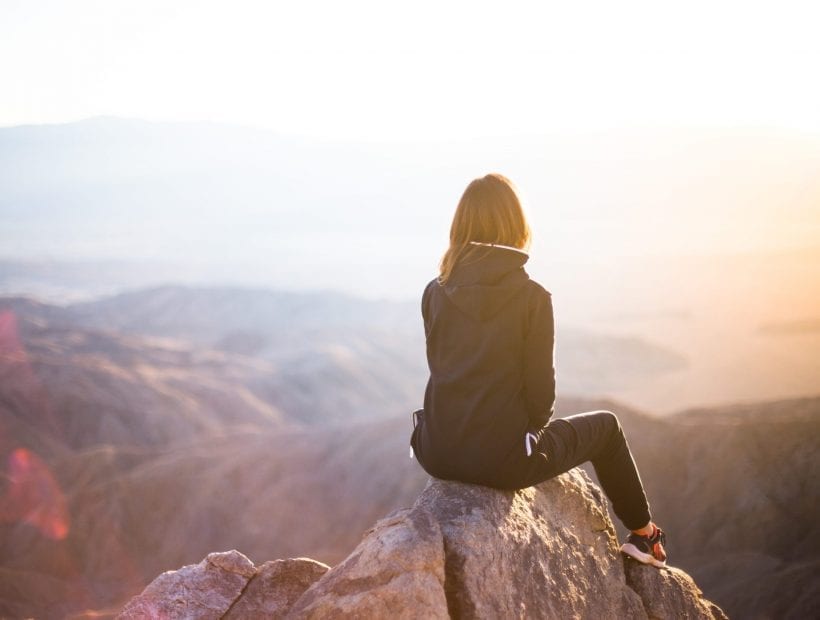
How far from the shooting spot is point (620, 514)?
17.6 ft

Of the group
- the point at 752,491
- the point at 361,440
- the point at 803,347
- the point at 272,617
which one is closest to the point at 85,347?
the point at 361,440

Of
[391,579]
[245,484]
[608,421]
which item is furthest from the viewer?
[245,484]

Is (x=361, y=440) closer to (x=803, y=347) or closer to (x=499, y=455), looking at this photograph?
(x=499, y=455)

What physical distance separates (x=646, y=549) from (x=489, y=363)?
86.7 inches

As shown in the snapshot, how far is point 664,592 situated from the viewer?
559 cm

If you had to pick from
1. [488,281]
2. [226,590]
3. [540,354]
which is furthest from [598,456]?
[226,590]

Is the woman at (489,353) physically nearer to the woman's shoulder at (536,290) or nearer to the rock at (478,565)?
the woman's shoulder at (536,290)

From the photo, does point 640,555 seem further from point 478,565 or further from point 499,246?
point 499,246

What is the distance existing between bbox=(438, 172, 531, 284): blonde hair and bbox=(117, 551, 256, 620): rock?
2.77 meters

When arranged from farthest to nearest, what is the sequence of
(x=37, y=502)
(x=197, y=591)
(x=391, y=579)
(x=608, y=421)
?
(x=37, y=502)
(x=197, y=591)
(x=608, y=421)
(x=391, y=579)

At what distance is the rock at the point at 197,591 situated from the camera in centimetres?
535

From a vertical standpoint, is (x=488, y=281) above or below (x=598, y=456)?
above

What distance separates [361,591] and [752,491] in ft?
68.7

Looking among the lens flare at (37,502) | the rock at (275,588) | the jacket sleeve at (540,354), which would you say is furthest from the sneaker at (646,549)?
the lens flare at (37,502)
